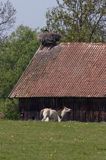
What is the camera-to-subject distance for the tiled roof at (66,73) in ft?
156

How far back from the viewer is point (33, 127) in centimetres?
3109

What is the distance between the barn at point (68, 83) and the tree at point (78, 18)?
51.9 feet

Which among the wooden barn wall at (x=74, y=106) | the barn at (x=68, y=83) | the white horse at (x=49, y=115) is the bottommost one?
the white horse at (x=49, y=115)

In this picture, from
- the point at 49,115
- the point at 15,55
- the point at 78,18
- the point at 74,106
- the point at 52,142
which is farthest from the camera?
the point at 15,55

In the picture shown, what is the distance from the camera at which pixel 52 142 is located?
23.4m

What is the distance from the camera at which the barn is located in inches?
1850

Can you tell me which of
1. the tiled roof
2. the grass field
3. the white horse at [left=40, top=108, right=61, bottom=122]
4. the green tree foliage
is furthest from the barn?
the green tree foliage

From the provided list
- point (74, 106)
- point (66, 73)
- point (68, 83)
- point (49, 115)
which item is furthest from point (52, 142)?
point (66, 73)

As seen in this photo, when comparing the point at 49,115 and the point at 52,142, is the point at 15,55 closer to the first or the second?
the point at 49,115

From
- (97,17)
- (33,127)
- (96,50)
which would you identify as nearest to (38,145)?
(33,127)

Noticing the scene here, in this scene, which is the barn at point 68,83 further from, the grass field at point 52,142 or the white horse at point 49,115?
the grass field at point 52,142

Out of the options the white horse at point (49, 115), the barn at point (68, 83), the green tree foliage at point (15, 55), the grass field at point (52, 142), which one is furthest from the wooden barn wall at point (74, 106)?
the green tree foliage at point (15, 55)

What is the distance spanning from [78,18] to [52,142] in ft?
154

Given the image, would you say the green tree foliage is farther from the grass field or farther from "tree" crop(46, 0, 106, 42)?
the grass field
